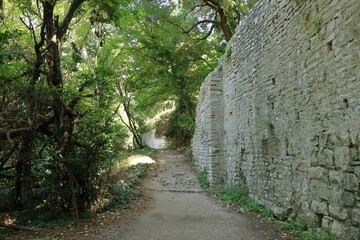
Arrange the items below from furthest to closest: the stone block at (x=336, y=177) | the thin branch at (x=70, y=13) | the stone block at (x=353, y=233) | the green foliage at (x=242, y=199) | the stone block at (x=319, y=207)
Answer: the thin branch at (x=70, y=13)
the green foliage at (x=242, y=199)
the stone block at (x=319, y=207)
the stone block at (x=336, y=177)
the stone block at (x=353, y=233)

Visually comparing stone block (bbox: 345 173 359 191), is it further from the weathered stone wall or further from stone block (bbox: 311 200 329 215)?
stone block (bbox: 311 200 329 215)

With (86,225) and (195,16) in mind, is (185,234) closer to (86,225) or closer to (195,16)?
(86,225)

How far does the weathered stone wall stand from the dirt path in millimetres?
772

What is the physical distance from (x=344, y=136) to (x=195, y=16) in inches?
446

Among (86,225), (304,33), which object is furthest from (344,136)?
(86,225)

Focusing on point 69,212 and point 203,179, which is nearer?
point 69,212

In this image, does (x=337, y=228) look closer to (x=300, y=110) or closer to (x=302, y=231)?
(x=302, y=231)

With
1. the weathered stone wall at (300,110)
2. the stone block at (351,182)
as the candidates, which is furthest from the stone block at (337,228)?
the stone block at (351,182)

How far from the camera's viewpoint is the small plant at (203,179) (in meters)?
9.15

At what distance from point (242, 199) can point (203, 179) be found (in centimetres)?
328

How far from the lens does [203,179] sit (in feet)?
32.0

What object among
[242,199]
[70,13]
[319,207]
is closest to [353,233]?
[319,207]

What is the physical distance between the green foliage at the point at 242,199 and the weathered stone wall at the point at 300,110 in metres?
0.16

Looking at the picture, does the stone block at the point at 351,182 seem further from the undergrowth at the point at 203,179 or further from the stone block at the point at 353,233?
the undergrowth at the point at 203,179
